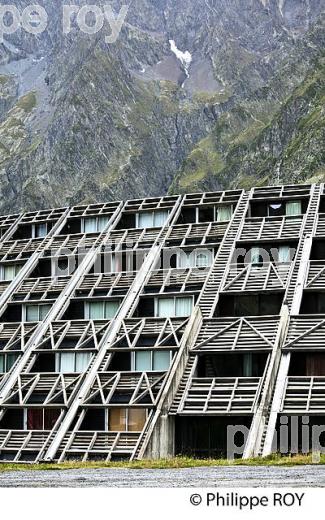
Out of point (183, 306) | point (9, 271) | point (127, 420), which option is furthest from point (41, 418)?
point (9, 271)

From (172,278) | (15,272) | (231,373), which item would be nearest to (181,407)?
(231,373)

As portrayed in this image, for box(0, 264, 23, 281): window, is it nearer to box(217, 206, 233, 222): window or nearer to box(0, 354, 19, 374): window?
box(0, 354, 19, 374): window

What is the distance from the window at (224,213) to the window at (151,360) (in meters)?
29.8

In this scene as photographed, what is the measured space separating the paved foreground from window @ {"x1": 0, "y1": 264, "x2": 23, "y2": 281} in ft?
194

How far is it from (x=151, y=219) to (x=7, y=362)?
29.3 m

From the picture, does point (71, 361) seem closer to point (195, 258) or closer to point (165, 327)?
point (165, 327)

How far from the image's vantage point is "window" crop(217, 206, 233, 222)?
326ft

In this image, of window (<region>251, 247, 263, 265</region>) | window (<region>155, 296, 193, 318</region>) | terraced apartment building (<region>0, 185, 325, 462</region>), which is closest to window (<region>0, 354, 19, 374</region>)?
terraced apartment building (<region>0, 185, 325, 462</region>)

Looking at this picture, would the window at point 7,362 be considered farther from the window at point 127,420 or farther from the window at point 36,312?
the window at point 127,420

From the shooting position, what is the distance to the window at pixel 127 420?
66.2 metres

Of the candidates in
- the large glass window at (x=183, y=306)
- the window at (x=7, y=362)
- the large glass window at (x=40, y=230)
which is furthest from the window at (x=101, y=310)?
the large glass window at (x=40, y=230)

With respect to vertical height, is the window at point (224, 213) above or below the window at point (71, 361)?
above

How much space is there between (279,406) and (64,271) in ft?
127

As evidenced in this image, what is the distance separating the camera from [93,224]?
10525cm
